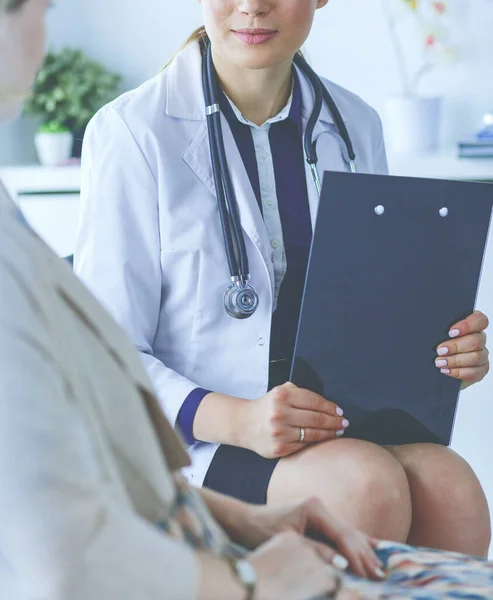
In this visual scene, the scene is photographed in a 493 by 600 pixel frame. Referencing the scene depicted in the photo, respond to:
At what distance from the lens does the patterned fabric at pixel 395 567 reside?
2.25 feet

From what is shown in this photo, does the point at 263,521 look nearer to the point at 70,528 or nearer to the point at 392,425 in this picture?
the point at 70,528

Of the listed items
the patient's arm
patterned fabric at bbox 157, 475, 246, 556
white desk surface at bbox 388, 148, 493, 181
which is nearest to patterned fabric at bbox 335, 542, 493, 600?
patterned fabric at bbox 157, 475, 246, 556

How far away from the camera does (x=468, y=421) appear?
263cm

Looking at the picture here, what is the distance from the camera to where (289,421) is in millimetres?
1262

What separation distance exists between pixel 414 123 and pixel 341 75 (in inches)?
13.8

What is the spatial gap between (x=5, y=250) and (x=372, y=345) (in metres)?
0.75

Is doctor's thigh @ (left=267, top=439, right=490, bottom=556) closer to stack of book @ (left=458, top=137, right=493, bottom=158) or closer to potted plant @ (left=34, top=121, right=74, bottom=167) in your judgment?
stack of book @ (left=458, top=137, right=493, bottom=158)

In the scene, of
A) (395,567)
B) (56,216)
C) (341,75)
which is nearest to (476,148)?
(341,75)

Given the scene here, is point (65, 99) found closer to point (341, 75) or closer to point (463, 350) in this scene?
point (341, 75)

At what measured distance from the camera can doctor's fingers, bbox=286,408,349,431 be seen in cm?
126

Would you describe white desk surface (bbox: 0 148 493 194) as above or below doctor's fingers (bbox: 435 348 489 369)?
below

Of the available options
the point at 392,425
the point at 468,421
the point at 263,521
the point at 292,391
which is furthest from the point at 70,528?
the point at 468,421

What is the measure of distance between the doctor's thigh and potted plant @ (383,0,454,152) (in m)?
1.78

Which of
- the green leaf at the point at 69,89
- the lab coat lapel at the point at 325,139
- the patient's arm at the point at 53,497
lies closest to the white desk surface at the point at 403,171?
the green leaf at the point at 69,89
